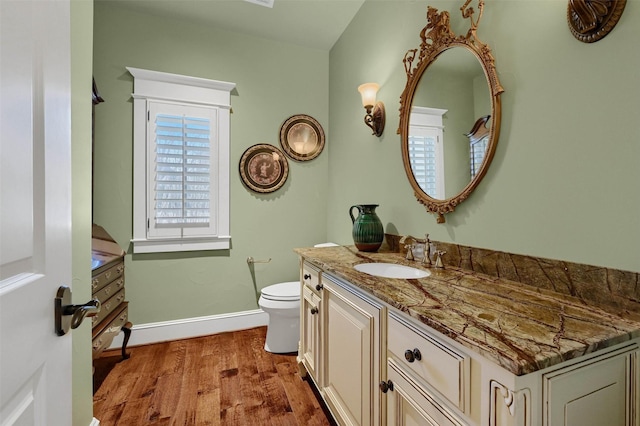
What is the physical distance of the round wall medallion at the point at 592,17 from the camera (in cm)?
83

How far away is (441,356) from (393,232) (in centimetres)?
119

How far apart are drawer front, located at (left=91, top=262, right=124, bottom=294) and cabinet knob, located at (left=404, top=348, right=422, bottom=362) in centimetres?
176

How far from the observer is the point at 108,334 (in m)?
1.81

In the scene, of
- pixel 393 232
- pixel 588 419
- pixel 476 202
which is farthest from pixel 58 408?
pixel 393 232

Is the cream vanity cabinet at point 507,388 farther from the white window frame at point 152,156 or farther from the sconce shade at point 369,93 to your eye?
the white window frame at point 152,156

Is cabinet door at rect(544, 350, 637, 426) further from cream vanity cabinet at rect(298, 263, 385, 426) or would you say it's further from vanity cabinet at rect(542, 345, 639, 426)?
cream vanity cabinet at rect(298, 263, 385, 426)

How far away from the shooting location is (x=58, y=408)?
1.94ft

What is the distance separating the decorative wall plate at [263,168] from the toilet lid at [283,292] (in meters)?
0.95

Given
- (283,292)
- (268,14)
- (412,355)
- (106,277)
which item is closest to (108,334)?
(106,277)

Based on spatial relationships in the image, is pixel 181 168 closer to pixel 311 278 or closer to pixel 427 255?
pixel 311 278


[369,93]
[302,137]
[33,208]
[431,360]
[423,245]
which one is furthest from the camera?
[302,137]

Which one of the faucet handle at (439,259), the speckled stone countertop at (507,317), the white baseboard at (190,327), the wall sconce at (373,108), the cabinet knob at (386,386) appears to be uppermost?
the wall sconce at (373,108)

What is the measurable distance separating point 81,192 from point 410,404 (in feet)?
5.14

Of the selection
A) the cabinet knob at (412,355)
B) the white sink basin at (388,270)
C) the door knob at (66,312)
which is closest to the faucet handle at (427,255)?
the white sink basin at (388,270)
